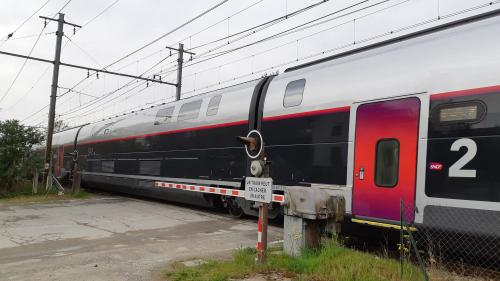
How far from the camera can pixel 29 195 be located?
20.4m

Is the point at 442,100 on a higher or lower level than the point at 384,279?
higher

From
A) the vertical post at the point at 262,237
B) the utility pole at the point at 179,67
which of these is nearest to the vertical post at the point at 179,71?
the utility pole at the point at 179,67

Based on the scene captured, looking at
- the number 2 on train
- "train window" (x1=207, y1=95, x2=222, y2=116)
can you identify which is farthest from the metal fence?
"train window" (x1=207, y1=95, x2=222, y2=116)

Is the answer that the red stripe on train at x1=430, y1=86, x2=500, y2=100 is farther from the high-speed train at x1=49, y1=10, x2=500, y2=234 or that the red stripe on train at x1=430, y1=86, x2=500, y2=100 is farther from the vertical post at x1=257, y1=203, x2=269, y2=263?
the vertical post at x1=257, y1=203, x2=269, y2=263

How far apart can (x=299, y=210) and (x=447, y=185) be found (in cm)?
217

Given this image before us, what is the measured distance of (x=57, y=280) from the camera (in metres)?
6.12

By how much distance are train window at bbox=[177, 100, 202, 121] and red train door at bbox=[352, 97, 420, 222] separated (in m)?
6.73

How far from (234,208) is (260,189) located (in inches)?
232

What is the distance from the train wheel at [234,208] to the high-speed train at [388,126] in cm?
7

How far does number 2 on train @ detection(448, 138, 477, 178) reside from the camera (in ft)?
20.2

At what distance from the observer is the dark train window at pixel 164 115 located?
1526 centimetres

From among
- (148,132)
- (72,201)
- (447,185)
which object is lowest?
(72,201)

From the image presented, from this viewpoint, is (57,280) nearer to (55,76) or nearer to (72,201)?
(72,201)

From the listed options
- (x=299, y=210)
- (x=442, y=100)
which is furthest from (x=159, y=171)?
(x=442, y=100)
